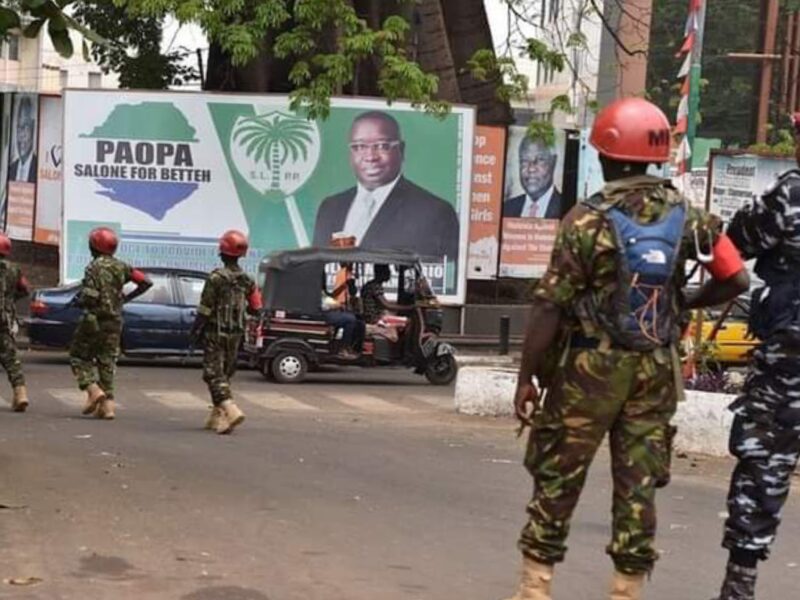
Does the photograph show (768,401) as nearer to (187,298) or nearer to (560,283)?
(560,283)

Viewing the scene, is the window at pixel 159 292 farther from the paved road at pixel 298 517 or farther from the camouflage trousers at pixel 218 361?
the camouflage trousers at pixel 218 361

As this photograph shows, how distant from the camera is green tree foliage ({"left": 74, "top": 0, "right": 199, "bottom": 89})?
26.1m

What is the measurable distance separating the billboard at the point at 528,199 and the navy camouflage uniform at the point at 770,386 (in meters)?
18.7

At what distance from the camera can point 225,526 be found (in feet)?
21.7

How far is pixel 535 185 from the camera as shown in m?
23.9

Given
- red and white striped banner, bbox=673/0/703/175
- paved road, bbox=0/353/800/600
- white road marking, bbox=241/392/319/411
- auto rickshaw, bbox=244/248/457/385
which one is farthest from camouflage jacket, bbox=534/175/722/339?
auto rickshaw, bbox=244/248/457/385

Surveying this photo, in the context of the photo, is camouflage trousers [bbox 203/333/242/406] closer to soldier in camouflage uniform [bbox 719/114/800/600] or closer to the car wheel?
the car wheel

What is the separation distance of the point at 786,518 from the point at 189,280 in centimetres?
1270

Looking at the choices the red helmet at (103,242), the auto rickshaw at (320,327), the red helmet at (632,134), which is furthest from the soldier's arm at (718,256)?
the auto rickshaw at (320,327)

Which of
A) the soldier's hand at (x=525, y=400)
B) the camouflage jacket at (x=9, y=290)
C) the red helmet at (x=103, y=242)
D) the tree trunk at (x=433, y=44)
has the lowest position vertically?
the camouflage jacket at (x=9, y=290)

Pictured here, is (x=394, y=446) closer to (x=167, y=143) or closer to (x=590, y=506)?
(x=590, y=506)

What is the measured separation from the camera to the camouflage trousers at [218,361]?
11219 mm

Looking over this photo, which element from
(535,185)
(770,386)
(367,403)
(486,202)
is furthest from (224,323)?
(535,185)

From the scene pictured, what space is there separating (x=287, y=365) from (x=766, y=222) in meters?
13.3
